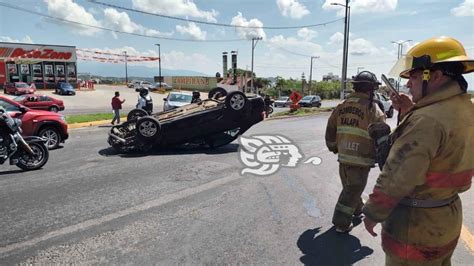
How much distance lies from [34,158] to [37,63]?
5114cm

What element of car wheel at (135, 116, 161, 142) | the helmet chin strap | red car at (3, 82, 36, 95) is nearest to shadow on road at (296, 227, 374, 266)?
the helmet chin strap

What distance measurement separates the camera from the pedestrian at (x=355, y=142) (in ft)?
14.1

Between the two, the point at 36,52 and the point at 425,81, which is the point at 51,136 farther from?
the point at 36,52

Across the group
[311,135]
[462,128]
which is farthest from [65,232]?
[311,135]

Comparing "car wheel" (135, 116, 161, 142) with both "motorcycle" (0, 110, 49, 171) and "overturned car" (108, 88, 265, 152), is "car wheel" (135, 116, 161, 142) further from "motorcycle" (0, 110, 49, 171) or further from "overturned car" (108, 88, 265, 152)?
"motorcycle" (0, 110, 49, 171)

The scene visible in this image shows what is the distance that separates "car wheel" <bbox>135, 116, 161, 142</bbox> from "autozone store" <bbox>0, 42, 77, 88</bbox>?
161ft

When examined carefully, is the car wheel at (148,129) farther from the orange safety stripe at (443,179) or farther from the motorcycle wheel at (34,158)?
the orange safety stripe at (443,179)

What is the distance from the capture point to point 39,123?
10750 millimetres

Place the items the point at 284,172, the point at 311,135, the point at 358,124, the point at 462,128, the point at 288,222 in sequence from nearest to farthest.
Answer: the point at 462,128
the point at 358,124
the point at 288,222
the point at 284,172
the point at 311,135

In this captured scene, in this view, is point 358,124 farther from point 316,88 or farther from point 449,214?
point 316,88

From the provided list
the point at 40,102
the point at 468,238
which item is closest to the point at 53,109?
the point at 40,102

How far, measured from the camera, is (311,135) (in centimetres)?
1334

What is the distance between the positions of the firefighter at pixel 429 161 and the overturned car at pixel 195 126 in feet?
25.0

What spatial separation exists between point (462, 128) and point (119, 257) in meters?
3.20
